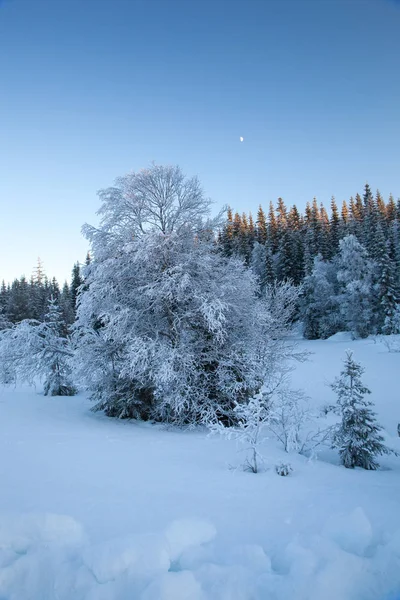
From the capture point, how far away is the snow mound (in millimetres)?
2510

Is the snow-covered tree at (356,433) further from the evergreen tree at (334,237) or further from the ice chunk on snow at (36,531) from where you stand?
the evergreen tree at (334,237)

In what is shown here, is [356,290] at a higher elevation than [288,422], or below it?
higher

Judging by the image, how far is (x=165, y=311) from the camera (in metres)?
10.6

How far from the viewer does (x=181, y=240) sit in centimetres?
1055

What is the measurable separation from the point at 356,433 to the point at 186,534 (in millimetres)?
4801

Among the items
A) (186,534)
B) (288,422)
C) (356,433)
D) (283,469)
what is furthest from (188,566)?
(288,422)

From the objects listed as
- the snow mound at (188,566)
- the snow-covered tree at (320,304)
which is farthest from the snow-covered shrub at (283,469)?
the snow-covered tree at (320,304)

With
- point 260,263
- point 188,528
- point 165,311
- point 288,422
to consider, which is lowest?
point 288,422

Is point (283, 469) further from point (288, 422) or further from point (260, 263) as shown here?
point (260, 263)

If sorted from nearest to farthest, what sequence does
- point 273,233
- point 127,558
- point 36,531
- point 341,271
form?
1. point 127,558
2. point 36,531
3. point 341,271
4. point 273,233

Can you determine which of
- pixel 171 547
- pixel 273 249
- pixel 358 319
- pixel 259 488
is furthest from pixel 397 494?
pixel 273 249

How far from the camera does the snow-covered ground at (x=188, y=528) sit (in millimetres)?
2572

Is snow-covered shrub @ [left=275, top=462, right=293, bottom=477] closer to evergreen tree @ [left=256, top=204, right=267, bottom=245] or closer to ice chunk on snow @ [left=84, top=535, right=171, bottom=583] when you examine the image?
ice chunk on snow @ [left=84, top=535, right=171, bottom=583]

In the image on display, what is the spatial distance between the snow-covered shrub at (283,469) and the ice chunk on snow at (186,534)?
2.24 meters
